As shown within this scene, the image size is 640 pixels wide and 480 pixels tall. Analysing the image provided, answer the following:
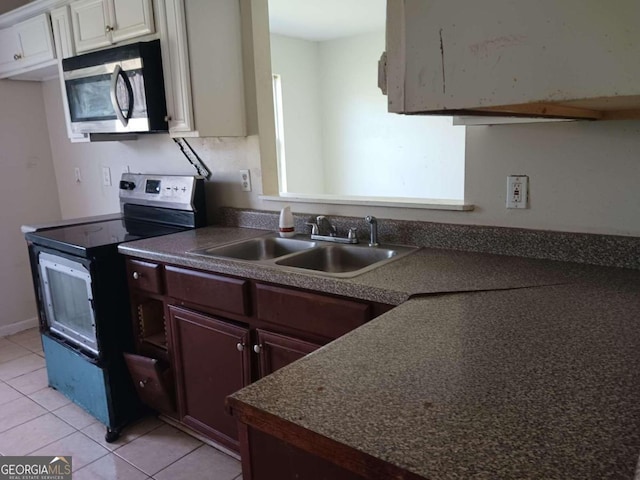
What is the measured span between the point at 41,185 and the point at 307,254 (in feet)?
8.98

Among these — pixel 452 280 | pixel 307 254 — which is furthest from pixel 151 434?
pixel 452 280

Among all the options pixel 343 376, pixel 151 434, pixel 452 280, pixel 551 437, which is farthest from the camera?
pixel 151 434

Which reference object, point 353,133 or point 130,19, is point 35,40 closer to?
point 130,19

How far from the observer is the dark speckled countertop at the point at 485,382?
679mm

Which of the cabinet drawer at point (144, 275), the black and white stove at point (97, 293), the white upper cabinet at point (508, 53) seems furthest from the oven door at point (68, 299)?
the white upper cabinet at point (508, 53)

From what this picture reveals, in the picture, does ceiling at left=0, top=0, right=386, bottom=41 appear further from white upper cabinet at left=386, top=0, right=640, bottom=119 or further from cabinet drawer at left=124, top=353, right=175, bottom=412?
white upper cabinet at left=386, top=0, right=640, bottom=119

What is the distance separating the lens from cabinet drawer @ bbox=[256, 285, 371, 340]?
1524mm

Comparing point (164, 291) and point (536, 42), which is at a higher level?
point (536, 42)

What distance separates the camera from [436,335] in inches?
43.2

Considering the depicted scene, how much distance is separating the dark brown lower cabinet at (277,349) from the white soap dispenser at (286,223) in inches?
24.7

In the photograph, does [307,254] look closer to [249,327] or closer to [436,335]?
[249,327]

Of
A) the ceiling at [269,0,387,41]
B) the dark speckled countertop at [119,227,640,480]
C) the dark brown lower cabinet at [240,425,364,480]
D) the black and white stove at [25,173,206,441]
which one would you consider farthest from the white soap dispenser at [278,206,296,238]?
the ceiling at [269,0,387,41]

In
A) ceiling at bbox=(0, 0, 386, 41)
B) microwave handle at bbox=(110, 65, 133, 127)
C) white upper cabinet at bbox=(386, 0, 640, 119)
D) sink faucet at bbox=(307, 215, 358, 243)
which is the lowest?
sink faucet at bbox=(307, 215, 358, 243)

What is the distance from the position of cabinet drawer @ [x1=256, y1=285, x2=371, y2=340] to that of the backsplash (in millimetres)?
579
